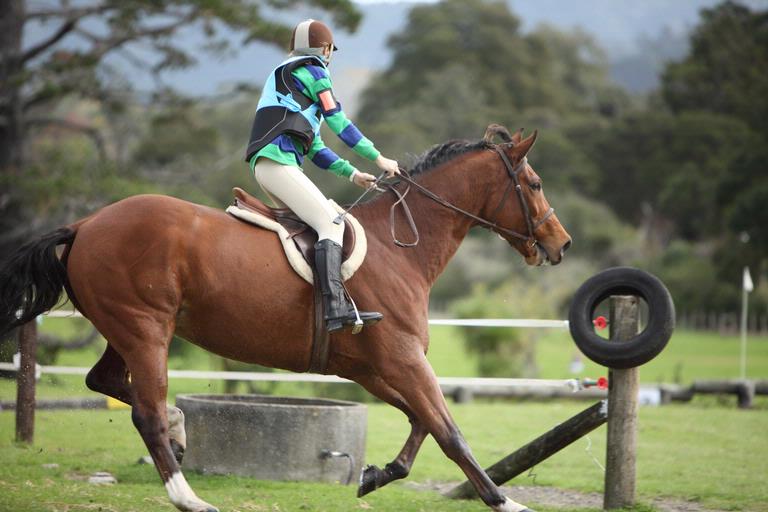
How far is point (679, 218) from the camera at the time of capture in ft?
197

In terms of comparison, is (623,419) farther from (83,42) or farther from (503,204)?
(83,42)

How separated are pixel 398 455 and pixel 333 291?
1310 millimetres

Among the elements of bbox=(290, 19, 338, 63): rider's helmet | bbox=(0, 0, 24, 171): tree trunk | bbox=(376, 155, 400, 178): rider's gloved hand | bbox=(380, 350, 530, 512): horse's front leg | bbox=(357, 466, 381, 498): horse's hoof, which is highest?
bbox=(0, 0, 24, 171): tree trunk

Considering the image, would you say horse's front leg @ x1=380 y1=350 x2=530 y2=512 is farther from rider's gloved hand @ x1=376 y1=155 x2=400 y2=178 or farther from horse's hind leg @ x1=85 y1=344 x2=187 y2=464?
horse's hind leg @ x1=85 y1=344 x2=187 y2=464

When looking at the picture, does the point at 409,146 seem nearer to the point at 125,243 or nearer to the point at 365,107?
the point at 365,107

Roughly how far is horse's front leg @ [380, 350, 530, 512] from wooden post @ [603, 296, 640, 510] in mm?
1371

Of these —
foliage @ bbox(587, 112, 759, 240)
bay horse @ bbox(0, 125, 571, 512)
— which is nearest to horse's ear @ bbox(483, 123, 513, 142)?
bay horse @ bbox(0, 125, 571, 512)

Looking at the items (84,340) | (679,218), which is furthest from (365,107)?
(84,340)

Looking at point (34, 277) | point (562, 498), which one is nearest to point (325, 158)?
point (34, 277)

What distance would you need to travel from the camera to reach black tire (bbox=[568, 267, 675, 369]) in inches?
271

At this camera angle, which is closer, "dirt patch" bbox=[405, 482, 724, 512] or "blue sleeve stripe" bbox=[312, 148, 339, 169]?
"blue sleeve stripe" bbox=[312, 148, 339, 169]

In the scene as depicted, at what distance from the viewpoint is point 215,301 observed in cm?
595

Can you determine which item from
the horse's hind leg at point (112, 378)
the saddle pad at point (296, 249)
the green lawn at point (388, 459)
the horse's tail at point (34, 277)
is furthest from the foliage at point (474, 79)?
the horse's tail at point (34, 277)

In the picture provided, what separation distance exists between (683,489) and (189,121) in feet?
57.4
